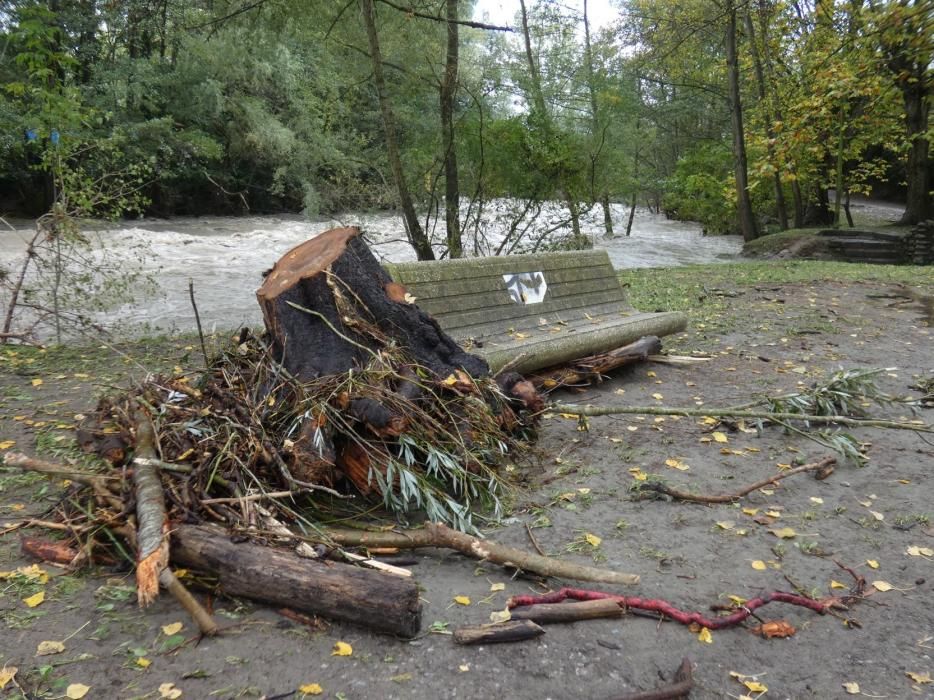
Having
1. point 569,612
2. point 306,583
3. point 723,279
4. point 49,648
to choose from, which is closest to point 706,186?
point 723,279

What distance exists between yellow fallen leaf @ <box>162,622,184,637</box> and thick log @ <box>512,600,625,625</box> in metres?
1.19

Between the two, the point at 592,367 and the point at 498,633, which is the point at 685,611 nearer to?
the point at 498,633

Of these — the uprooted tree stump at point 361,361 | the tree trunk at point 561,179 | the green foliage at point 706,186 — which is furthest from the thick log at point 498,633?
the green foliage at point 706,186

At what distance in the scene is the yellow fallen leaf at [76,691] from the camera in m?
2.21

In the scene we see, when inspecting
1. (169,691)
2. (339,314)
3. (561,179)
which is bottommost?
(169,691)

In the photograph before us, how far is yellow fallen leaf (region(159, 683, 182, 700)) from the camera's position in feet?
7.32

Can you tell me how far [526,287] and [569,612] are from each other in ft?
13.3

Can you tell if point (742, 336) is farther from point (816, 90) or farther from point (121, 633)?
point (121, 633)

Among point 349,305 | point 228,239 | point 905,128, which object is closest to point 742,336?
point 349,305

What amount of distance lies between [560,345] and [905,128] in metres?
18.9

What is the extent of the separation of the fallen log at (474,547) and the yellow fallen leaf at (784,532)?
98 cm

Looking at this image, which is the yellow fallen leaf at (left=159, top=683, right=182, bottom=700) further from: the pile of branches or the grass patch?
the grass patch

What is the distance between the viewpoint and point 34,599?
270 centimetres

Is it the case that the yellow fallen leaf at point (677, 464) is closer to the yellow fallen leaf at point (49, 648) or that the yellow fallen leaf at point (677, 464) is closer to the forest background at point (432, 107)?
the forest background at point (432, 107)
